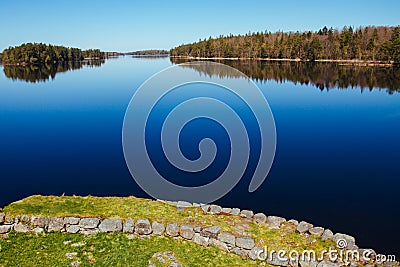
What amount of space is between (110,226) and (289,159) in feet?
51.8

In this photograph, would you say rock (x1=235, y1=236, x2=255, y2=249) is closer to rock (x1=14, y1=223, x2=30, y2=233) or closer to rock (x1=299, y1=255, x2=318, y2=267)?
rock (x1=299, y1=255, x2=318, y2=267)

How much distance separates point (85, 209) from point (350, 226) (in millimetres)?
11892

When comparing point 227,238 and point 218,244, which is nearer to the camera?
point 227,238

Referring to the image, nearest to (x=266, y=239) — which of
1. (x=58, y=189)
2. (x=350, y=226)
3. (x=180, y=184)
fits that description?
(x=350, y=226)

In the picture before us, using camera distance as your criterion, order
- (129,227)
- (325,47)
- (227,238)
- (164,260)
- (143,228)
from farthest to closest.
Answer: (325,47) < (129,227) < (143,228) < (227,238) < (164,260)

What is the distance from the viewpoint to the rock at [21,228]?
42.2 feet

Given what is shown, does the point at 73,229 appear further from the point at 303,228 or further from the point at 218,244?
the point at 303,228

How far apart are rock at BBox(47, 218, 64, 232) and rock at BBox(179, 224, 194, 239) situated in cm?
452

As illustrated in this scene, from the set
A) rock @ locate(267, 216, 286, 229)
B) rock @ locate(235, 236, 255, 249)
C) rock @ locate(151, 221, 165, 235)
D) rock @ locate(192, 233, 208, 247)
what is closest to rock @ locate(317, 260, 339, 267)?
rock @ locate(235, 236, 255, 249)

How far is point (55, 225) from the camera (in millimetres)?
12898

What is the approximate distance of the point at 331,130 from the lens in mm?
34312

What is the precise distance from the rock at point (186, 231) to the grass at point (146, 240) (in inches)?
9.1

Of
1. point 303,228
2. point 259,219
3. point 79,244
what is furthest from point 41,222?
point 303,228

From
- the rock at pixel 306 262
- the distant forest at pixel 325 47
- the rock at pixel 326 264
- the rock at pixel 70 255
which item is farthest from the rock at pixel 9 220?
the distant forest at pixel 325 47
